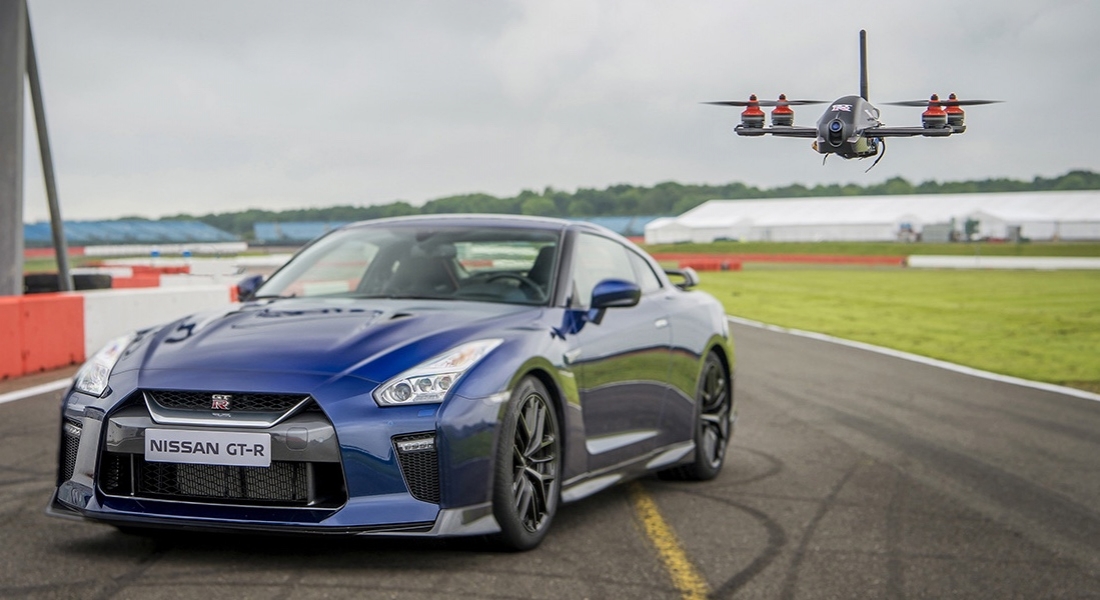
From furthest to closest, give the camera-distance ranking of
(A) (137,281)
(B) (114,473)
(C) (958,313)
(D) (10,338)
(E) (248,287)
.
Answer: (C) (958,313) → (A) (137,281) → (D) (10,338) → (E) (248,287) → (B) (114,473)

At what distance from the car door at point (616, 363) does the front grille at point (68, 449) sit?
210 centimetres

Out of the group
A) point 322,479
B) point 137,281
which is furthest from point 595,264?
point 137,281

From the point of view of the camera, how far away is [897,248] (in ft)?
266

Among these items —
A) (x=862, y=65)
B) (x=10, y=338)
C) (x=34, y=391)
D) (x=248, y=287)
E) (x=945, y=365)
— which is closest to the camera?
(x=862, y=65)

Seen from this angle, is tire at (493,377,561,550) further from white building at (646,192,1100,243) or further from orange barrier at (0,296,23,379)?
white building at (646,192,1100,243)

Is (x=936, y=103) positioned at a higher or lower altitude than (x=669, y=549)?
higher

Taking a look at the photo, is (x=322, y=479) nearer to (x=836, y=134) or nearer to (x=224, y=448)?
(x=224, y=448)

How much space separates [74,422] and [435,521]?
150 centimetres

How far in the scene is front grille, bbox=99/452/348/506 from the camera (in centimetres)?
482

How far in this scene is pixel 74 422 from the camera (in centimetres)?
518

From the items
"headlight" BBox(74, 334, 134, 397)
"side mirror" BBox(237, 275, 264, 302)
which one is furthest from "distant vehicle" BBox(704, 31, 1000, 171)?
"side mirror" BBox(237, 275, 264, 302)

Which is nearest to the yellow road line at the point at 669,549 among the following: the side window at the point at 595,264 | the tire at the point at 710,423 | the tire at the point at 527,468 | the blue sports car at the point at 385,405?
the blue sports car at the point at 385,405

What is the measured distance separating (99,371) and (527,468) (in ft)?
5.78

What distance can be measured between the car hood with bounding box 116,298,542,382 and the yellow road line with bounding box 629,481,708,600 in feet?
3.66
